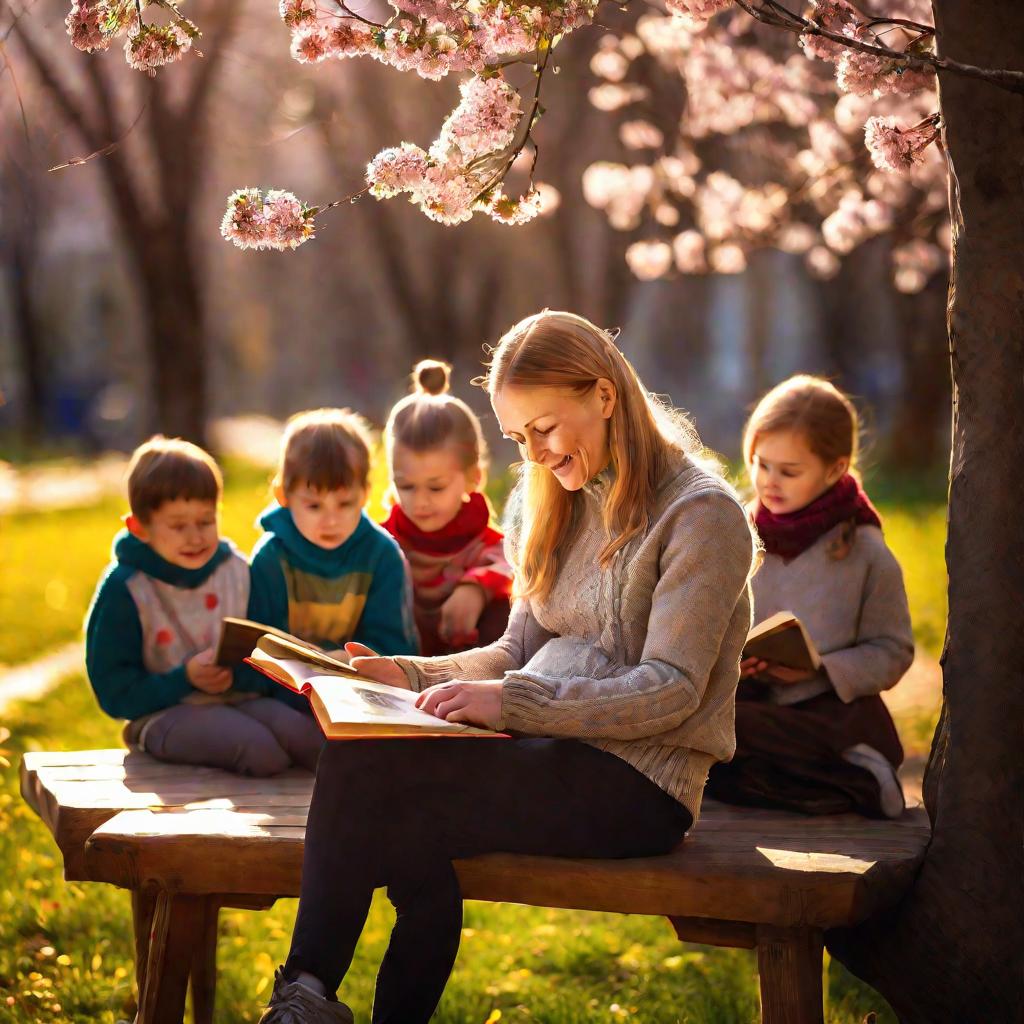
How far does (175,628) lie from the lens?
12.8 feet

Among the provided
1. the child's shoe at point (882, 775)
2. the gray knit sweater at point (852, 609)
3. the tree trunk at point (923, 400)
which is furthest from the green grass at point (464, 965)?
the tree trunk at point (923, 400)

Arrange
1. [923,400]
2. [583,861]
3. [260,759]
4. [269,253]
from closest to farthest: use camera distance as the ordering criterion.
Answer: [583,861] → [260,759] → [923,400] → [269,253]

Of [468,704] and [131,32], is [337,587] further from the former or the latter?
[131,32]

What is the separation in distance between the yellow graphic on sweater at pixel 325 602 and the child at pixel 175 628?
0.44 feet

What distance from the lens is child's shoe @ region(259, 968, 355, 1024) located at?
2590mm

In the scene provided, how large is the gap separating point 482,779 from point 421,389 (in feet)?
5.80

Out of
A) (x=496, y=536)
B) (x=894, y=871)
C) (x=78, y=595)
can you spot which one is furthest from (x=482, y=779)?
(x=78, y=595)

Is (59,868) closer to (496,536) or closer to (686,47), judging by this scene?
(496,536)

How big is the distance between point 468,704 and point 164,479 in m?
1.45

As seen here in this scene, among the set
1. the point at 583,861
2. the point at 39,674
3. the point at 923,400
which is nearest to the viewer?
the point at 583,861

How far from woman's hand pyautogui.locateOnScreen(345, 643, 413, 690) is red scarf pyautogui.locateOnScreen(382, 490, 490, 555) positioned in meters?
1.26

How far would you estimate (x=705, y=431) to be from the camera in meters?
27.2

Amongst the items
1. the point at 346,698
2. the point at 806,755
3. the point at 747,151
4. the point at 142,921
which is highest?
the point at 747,151

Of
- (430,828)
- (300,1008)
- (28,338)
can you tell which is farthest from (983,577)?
(28,338)
